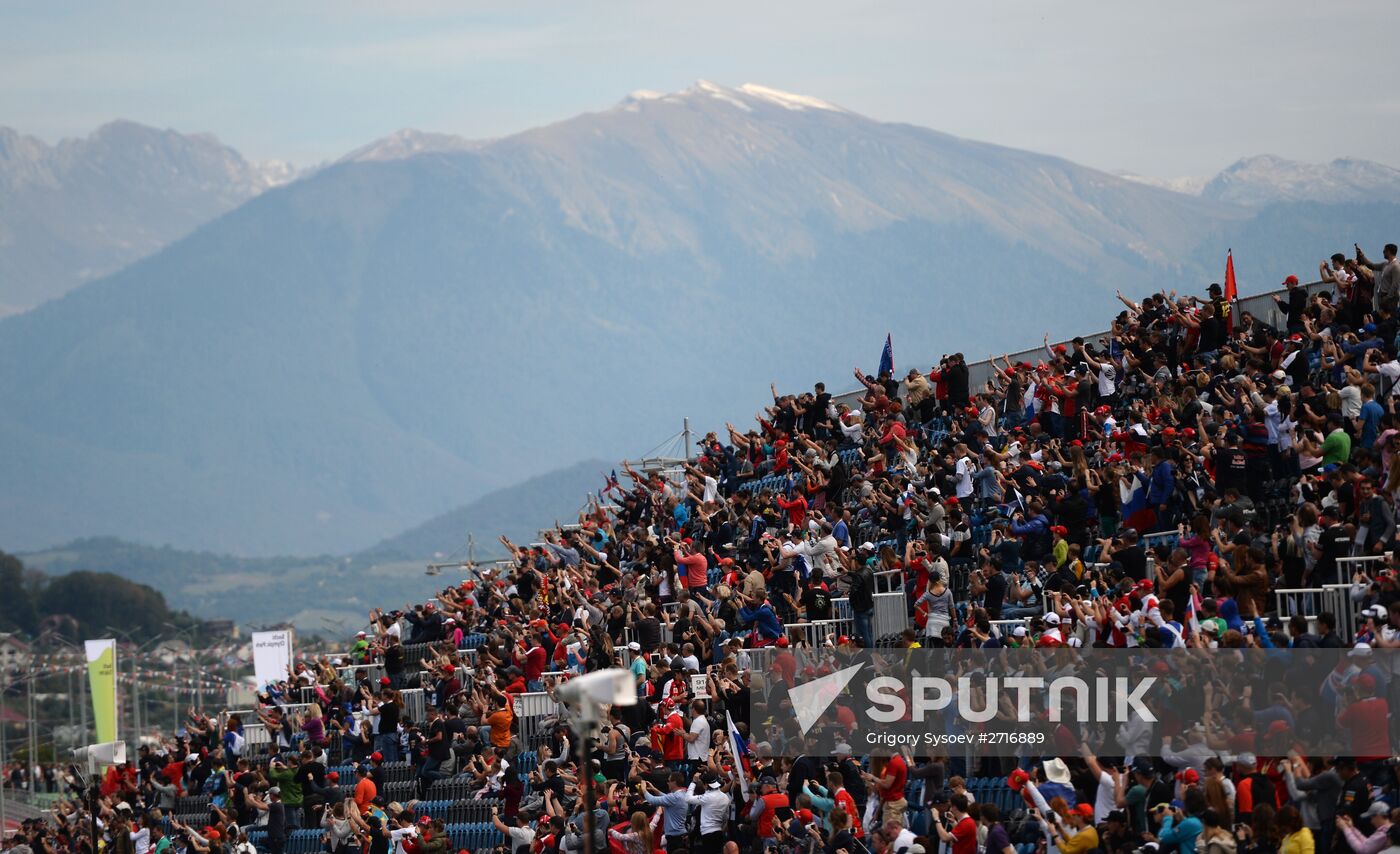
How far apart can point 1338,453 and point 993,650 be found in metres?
4.86

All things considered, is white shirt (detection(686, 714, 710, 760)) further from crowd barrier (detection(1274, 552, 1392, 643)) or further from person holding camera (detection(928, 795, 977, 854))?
crowd barrier (detection(1274, 552, 1392, 643))

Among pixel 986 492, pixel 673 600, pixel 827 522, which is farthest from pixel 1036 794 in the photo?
pixel 673 600

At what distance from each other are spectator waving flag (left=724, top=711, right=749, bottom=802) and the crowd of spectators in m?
0.08

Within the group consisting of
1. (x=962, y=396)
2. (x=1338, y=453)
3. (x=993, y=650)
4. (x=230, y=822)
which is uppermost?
(x=962, y=396)

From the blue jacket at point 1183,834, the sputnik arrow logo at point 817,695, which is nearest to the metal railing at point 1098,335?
the sputnik arrow logo at point 817,695

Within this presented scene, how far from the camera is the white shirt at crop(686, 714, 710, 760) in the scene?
25.9 m

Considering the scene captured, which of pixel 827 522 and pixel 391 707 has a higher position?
pixel 827 522

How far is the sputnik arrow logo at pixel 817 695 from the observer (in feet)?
80.5

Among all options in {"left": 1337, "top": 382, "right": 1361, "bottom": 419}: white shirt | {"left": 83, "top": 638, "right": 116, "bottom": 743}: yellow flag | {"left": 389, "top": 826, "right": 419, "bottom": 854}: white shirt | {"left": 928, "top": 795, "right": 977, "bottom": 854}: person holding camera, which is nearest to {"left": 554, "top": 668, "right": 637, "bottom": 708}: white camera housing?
{"left": 928, "top": 795, "right": 977, "bottom": 854}: person holding camera

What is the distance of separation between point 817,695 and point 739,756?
4.03ft

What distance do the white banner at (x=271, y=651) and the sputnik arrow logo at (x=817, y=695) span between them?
2274 inches

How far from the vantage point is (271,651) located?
82062 millimetres

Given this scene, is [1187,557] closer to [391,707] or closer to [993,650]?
[993,650]

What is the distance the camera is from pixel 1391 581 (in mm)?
19781
